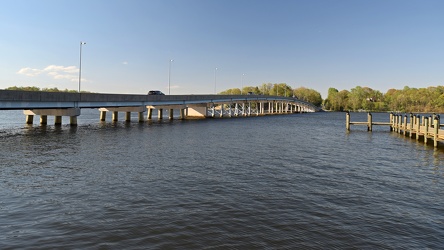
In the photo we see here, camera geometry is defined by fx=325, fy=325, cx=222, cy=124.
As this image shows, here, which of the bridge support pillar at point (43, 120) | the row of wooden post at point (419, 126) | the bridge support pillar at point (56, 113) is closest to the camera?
the row of wooden post at point (419, 126)

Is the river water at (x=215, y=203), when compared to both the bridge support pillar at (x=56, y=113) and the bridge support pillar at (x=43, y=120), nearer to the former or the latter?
the bridge support pillar at (x=56, y=113)

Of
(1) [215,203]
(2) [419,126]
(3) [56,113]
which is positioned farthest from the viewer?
(3) [56,113]

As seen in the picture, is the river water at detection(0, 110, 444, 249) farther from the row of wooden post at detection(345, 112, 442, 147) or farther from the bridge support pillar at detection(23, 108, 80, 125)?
the bridge support pillar at detection(23, 108, 80, 125)

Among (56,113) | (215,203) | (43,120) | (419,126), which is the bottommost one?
(215,203)

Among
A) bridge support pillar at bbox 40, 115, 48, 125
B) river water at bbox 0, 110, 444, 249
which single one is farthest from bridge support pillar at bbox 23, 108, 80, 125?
river water at bbox 0, 110, 444, 249

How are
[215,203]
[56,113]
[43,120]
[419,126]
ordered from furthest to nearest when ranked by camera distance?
[43,120] < [56,113] < [419,126] < [215,203]

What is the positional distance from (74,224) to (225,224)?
553 cm

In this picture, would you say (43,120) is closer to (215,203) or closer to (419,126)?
(215,203)

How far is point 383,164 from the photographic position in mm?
26891

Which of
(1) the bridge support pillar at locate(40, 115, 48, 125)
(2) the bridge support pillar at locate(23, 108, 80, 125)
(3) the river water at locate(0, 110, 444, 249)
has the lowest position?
(3) the river water at locate(0, 110, 444, 249)

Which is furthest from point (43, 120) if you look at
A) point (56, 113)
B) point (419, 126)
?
point (419, 126)

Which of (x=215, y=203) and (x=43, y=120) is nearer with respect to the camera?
(x=215, y=203)

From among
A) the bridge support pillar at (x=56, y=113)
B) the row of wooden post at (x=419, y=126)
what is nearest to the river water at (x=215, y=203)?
the row of wooden post at (x=419, y=126)

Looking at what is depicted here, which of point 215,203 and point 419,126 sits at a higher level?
point 419,126
